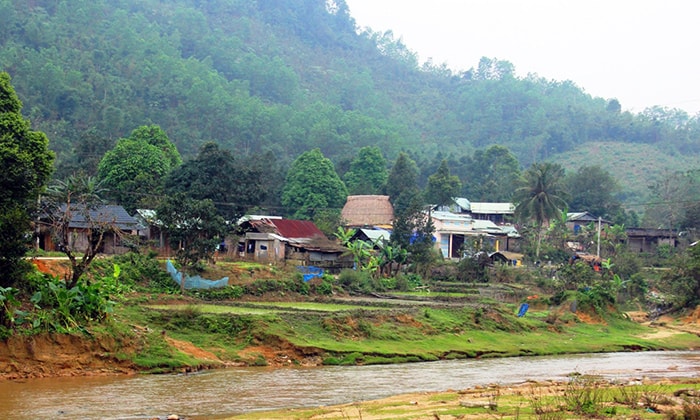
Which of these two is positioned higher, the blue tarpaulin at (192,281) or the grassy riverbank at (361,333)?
the blue tarpaulin at (192,281)

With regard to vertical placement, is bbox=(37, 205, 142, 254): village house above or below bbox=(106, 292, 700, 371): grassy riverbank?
above

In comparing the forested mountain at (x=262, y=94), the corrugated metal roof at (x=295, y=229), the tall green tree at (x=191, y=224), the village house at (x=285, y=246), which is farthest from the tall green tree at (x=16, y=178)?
the forested mountain at (x=262, y=94)

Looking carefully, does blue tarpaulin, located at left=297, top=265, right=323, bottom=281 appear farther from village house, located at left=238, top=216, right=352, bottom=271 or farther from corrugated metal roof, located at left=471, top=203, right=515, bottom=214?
corrugated metal roof, located at left=471, top=203, right=515, bottom=214

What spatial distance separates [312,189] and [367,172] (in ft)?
43.6

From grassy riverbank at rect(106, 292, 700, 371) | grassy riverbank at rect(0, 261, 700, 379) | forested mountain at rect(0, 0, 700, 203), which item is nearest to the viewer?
grassy riverbank at rect(0, 261, 700, 379)

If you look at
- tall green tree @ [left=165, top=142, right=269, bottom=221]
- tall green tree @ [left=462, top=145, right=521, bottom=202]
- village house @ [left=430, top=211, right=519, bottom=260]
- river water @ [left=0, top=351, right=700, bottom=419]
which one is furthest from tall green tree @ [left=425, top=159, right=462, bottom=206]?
river water @ [left=0, top=351, right=700, bottom=419]

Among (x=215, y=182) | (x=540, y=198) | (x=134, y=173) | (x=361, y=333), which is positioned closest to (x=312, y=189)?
(x=134, y=173)

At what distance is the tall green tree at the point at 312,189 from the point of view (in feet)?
245

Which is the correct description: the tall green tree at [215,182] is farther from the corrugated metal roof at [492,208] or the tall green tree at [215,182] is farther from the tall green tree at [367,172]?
the corrugated metal roof at [492,208]

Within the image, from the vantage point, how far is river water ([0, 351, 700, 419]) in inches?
832

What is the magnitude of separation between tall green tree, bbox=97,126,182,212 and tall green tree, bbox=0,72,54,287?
26965mm

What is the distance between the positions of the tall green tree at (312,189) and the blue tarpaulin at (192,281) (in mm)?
33771

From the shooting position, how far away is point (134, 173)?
59.5m

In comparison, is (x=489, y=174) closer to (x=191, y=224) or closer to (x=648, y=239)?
(x=648, y=239)
